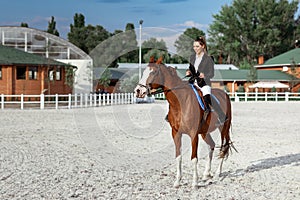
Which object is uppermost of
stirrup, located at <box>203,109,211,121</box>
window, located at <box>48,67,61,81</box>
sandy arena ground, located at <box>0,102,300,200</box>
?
window, located at <box>48,67,61,81</box>

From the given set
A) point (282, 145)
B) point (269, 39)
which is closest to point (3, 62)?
point (282, 145)

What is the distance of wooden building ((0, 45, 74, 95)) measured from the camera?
1211 inches

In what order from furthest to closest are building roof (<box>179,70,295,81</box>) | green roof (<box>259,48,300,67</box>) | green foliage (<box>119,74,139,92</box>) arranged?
green roof (<box>259,48,300,67</box>) < building roof (<box>179,70,295,81</box>) < green foliage (<box>119,74,139,92</box>)

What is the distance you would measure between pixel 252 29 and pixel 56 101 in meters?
53.8

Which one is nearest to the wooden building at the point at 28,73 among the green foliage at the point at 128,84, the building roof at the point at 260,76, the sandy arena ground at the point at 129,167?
the green foliage at the point at 128,84

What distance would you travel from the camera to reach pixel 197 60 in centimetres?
670

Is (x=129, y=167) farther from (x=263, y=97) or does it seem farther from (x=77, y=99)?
(x=263, y=97)

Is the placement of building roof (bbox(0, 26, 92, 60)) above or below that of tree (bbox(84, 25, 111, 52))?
below

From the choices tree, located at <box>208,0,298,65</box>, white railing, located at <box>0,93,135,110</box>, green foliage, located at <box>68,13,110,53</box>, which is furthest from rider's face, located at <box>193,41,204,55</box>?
tree, located at <box>208,0,298,65</box>

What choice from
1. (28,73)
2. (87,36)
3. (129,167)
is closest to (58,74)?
(28,73)

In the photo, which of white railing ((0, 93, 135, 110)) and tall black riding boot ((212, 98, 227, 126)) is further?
white railing ((0, 93, 135, 110))

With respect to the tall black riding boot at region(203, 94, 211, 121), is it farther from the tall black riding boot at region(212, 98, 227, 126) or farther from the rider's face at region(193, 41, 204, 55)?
the rider's face at region(193, 41, 204, 55)

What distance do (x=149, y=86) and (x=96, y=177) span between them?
2.02 metres

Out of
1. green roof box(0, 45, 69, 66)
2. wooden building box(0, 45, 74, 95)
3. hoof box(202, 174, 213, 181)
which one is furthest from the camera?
wooden building box(0, 45, 74, 95)
